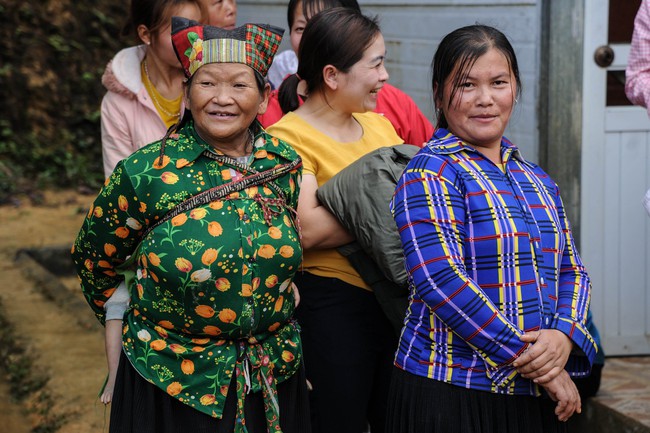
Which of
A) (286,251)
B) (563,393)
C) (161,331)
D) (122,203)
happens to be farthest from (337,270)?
(563,393)

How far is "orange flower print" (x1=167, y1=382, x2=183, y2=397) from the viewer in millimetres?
2660

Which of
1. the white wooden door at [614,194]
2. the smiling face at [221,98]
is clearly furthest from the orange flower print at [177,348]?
the white wooden door at [614,194]

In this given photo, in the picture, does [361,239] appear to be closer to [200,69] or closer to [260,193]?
[260,193]

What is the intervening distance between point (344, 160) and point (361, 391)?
0.81 m

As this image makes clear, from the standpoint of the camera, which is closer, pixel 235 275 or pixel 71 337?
pixel 235 275

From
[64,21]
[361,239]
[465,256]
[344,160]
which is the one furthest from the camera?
[64,21]

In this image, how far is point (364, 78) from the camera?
3.24m

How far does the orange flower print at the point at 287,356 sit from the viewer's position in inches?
111

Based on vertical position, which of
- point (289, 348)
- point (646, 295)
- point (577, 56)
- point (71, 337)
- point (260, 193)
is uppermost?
point (577, 56)

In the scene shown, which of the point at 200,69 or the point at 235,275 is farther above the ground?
the point at 200,69

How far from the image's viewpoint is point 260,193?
2.75 meters

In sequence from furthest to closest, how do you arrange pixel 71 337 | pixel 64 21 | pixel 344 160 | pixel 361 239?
pixel 64 21 → pixel 71 337 → pixel 344 160 → pixel 361 239

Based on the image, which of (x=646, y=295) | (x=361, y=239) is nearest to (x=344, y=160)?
(x=361, y=239)

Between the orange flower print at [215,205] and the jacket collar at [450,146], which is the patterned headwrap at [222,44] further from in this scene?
the jacket collar at [450,146]
